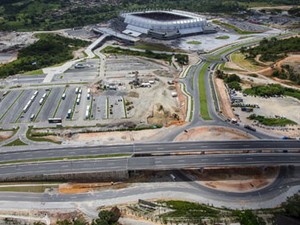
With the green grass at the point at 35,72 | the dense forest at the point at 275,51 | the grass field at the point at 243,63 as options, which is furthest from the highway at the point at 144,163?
the dense forest at the point at 275,51

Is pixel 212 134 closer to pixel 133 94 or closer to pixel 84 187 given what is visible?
pixel 133 94

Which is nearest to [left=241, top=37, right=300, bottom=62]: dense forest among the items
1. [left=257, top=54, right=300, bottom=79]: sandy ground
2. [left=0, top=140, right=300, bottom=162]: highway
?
[left=257, top=54, right=300, bottom=79]: sandy ground

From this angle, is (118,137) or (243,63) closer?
(118,137)

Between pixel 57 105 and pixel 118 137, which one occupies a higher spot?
pixel 57 105

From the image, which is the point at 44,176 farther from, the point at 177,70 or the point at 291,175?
the point at 177,70

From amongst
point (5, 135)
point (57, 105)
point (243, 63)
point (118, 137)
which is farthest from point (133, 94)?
point (243, 63)

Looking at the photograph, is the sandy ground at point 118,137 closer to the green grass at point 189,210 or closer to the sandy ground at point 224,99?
the sandy ground at point 224,99
